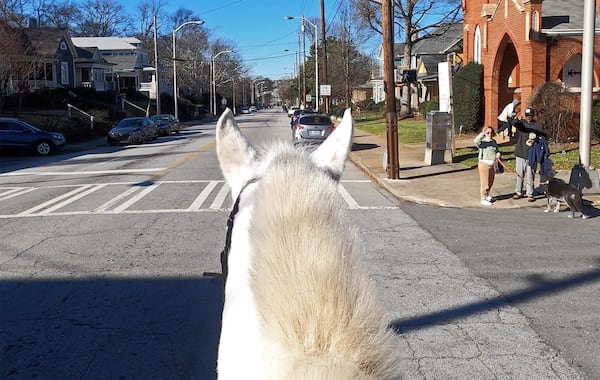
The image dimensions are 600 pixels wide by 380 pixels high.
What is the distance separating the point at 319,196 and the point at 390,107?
1486cm

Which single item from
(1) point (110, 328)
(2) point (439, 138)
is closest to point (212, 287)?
(1) point (110, 328)

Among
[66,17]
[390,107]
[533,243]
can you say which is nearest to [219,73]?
→ [66,17]

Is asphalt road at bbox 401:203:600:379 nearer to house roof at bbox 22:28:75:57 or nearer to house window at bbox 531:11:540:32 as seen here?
house window at bbox 531:11:540:32

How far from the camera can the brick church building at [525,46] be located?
68.9 ft

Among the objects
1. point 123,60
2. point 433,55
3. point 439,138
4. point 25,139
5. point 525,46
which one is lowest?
point 439,138

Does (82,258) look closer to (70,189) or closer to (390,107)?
(70,189)

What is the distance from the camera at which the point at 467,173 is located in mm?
16406

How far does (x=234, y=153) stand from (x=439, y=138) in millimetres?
16721

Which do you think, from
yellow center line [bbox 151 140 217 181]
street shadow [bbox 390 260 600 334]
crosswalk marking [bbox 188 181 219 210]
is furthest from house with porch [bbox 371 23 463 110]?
street shadow [bbox 390 260 600 334]

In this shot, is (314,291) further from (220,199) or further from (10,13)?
(10,13)

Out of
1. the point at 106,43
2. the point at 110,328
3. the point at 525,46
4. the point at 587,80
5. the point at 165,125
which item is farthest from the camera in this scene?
the point at 106,43

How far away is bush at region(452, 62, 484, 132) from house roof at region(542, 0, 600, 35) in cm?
366

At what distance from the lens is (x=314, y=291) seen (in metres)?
1.35

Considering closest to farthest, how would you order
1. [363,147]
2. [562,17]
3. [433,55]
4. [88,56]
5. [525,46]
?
1. [525,46]
2. [562,17]
3. [363,147]
4. [433,55]
5. [88,56]
